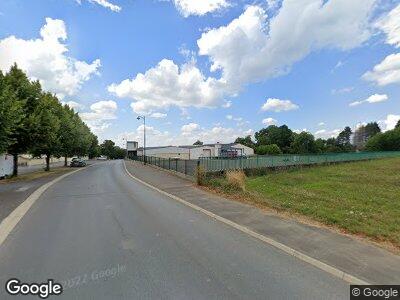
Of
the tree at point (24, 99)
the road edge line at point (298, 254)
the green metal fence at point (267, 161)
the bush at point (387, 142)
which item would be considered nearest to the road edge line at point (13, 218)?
the road edge line at point (298, 254)

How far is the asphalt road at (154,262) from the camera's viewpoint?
484 cm

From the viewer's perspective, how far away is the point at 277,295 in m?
4.70

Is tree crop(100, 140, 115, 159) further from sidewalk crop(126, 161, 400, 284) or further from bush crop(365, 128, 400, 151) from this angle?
sidewalk crop(126, 161, 400, 284)

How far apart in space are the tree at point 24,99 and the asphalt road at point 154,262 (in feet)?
63.7

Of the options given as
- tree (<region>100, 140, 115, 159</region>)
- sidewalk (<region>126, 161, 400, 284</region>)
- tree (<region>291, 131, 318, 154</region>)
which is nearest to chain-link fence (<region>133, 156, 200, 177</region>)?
sidewalk (<region>126, 161, 400, 284</region>)

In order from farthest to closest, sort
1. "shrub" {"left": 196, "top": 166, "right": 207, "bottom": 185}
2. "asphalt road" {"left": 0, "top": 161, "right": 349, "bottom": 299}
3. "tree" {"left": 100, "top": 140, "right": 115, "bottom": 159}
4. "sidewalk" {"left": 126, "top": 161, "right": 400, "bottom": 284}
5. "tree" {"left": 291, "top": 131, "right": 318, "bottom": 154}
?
1. "tree" {"left": 100, "top": 140, "right": 115, "bottom": 159}
2. "tree" {"left": 291, "top": 131, "right": 318, "bottom": 154}
3. "shrub" {"left": 196, "top": 166, "right": 207, "bottom": 185}
4. "sidewalk" {"left": 126, "top": 161, "right": 400, "bottom": 284}
5. "asphalt road" {"left": 0, "top": 161, "right": 349, "bottom": 299}

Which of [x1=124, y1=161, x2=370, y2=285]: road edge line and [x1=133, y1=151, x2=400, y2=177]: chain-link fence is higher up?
[x1=133, y1=151, x2=400, y2=177]: chain-link fence

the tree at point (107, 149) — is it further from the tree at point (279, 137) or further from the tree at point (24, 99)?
the tree at point (24, 99)

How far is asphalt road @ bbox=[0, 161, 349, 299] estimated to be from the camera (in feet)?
15.9

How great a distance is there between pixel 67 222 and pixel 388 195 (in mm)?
14430

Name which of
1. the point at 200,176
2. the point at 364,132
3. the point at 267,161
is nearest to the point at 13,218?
the point at 200,176

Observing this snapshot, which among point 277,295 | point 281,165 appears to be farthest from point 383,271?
point 281,165

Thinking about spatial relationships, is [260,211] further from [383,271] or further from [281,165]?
[281,165]

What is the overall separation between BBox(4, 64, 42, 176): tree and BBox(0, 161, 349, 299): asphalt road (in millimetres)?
19425
